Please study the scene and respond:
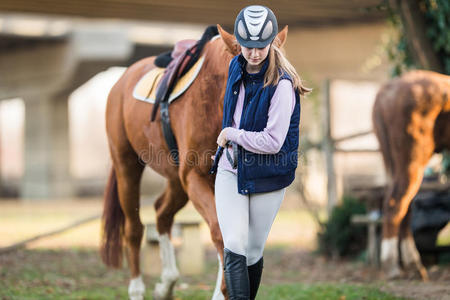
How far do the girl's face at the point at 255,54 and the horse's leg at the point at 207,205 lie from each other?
3.56 ft

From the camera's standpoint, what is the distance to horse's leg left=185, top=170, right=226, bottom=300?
401cm

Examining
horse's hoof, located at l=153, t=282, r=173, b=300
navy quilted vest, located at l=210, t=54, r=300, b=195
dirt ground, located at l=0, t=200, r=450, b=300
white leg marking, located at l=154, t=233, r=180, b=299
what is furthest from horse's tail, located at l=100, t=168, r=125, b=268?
navy quilted vest, located at l=210, t=54, r=300, b=195

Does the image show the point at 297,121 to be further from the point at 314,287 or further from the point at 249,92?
the point at 314,287

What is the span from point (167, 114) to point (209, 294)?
191 centimetres

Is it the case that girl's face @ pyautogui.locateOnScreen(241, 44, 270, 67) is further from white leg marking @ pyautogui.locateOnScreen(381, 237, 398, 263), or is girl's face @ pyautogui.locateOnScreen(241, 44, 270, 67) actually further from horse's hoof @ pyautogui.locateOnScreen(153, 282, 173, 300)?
white leg marking @ pyautogui.locateOnScreen(381, 237, 398, 263)

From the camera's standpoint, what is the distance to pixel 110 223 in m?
6.04

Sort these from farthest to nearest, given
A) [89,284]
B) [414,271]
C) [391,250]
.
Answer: [89,284] → [414,271] → [391,250]

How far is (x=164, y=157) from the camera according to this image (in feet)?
16.7

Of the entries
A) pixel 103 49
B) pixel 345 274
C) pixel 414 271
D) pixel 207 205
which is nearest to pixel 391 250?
pixel 414 271

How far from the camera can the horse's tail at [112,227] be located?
600 cm

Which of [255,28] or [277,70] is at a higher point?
[255,28]

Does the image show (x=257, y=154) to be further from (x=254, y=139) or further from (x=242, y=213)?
(x=242, y=213)

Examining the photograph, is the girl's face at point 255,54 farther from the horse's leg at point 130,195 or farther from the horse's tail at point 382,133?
the horse's tail at point 382,133

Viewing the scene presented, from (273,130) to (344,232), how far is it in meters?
5.46
